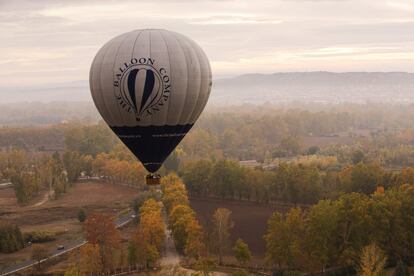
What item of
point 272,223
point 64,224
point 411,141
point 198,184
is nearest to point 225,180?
point 198,184

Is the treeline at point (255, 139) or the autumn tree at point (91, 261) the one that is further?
the treeline at point (255, 139)

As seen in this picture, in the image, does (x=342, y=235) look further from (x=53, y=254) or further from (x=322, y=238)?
(x=53, y=254)

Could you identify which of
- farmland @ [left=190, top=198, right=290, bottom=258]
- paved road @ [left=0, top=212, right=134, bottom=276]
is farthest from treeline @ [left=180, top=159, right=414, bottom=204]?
paved road @ [left=0, top=212, right=134, bottom=276]

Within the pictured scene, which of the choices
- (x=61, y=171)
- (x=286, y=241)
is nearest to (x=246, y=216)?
(x=286, y=241)

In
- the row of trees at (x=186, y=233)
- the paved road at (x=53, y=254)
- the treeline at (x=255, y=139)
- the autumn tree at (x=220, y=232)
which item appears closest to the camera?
the row of trees at (x=186, y=233)

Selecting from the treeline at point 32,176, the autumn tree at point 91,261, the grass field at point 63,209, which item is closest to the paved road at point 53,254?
the grass field at point 63,209

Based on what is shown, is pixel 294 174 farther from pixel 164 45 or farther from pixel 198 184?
pixel 164 45

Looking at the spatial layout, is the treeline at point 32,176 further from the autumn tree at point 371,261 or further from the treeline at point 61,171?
the autumn tree at point 371,261
